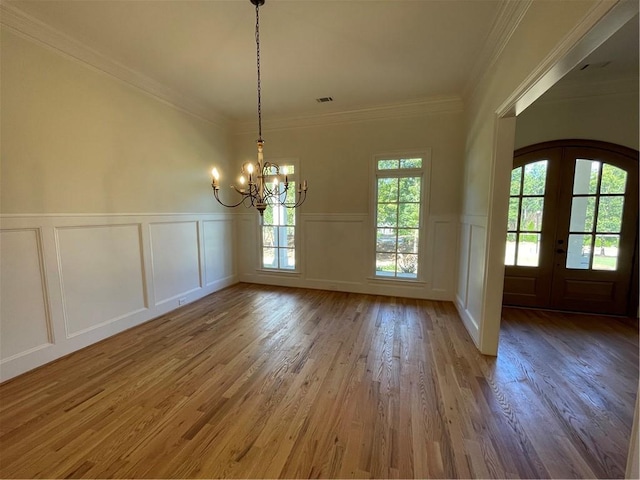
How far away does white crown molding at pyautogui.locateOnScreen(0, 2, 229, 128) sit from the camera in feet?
7.14

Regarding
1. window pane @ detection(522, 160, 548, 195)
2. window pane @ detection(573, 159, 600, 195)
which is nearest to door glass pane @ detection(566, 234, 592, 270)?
window pane @ detection(573, 159, 600, 195)

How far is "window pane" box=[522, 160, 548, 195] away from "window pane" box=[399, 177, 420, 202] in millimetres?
1411

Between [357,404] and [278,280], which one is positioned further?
[278,280]

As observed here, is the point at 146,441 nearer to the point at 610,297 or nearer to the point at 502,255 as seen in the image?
the point at 502,255

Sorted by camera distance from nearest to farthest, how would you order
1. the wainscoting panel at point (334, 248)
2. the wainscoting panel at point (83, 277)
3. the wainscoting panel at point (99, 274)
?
the wainscoting panel at point (83, 277) < the wainscoting panel at point (99, 274) < the wainscoting panel at point (334, 248)

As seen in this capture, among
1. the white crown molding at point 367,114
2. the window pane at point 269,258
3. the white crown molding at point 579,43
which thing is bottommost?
the window pane at point 269,258

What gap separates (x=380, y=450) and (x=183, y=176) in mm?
3938

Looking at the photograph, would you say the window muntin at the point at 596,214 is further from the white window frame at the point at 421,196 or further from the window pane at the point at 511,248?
the white window frame at the point at 421,196

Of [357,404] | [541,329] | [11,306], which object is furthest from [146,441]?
[541,329]

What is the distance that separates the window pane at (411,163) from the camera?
4168mm

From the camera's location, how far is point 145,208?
3383mm

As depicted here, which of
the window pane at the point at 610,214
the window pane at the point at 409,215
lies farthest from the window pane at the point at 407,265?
the window pane at the point at 610,214

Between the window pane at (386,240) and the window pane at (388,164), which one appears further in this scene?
the window pane at (386,240)

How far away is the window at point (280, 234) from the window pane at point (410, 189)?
1794 millimetres
